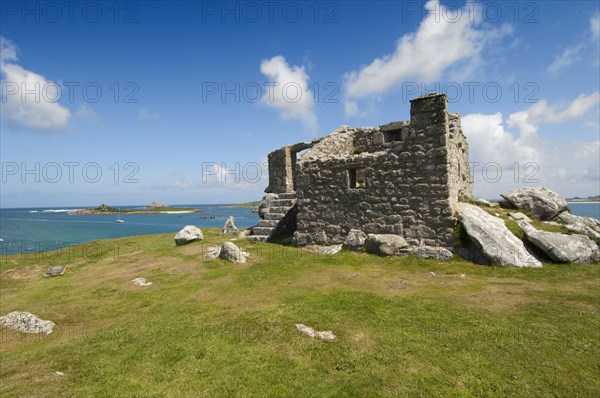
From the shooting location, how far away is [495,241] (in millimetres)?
11680

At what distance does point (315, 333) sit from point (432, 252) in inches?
302

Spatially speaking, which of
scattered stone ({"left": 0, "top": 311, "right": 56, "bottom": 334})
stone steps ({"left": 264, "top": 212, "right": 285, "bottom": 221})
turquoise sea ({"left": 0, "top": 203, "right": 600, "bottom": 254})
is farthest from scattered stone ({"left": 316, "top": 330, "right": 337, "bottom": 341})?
turquoise sea ({"left": 0, "top": 203, "right": 600, "bottom": 254})

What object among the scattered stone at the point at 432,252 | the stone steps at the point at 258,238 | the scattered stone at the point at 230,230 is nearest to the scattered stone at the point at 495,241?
the scattered stone at the point at 432,252

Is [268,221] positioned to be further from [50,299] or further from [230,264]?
[50,299]

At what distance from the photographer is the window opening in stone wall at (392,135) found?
683 inches

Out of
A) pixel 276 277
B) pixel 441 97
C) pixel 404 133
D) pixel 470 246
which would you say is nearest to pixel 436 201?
pixel 470 246

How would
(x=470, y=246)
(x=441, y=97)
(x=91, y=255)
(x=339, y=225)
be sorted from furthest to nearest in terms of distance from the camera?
1. (x=91, y=255)
2. (x=339, y=225)
3. (x=441, y=97)
4. (x=470, y=246)

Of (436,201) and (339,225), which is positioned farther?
(339,225)

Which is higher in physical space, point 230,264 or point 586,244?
point 586,244

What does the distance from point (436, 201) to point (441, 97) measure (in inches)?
170

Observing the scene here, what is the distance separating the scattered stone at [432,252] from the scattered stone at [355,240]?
2.18 m

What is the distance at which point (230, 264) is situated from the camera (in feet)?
44.5

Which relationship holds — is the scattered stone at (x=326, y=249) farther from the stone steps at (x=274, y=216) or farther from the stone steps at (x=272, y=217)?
the stone steps at (x=274, y=216)

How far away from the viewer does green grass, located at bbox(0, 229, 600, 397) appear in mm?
5238
